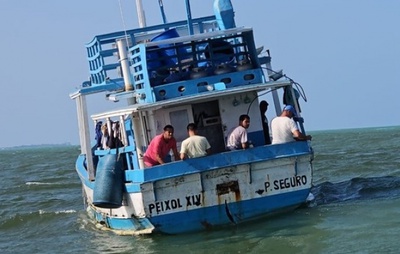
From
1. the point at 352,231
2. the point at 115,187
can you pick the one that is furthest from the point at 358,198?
the point at 115,187

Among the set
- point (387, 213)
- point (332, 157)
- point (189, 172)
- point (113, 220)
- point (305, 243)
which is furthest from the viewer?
point (332, 157)

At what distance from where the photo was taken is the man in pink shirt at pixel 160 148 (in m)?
14.4

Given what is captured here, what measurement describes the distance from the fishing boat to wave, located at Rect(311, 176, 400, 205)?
9.13 ft

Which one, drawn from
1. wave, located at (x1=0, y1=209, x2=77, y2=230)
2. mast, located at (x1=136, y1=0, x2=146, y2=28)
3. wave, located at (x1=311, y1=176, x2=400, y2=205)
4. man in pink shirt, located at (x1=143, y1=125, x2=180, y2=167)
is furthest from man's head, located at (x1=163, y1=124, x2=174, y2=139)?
wave, located at (x1=0, y1=209, x2=77, y2=230)

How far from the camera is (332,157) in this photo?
34469mm

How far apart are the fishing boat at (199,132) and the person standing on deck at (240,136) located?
1.34 feet

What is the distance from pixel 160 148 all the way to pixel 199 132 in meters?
1.74

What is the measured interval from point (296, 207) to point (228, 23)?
152 inches

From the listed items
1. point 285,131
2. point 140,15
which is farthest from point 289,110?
point 140,15

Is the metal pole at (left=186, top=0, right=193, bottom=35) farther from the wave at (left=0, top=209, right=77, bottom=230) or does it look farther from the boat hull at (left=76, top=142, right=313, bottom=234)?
the wave at (left=0, top=209, right=77, bottom=230)

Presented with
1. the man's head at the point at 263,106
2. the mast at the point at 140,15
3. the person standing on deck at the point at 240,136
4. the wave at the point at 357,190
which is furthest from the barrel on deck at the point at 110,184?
the mast at the point at 140,15

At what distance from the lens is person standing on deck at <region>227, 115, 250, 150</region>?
1468 cm

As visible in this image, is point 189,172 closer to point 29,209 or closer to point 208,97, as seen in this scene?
point 208,97

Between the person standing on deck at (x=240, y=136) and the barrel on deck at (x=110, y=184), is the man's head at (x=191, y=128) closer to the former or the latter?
the person standing on deck at (x=240, y=136)
